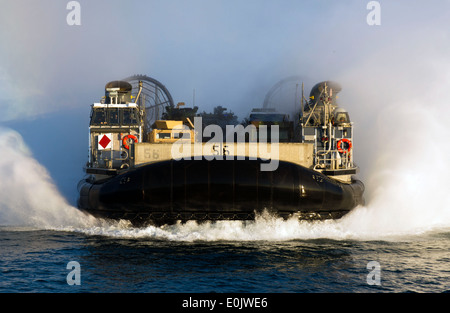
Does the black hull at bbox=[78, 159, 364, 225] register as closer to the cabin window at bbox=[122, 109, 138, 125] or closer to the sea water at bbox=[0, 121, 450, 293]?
the sea water at bbox=[0, 121, 450, 293]

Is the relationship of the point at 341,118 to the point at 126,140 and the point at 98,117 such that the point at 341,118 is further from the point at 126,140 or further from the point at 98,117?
the point at 98,117

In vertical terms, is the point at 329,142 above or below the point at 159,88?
below

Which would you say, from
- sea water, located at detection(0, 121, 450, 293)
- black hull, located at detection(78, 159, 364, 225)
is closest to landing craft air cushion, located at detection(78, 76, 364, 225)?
black hull, located at detection(78, 159, 364, 225)

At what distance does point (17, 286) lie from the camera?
11.8 metres

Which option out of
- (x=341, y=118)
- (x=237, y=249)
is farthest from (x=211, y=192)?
(x=341, y=118)

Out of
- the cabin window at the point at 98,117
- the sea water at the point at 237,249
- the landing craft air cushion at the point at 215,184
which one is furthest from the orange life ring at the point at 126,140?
the sea water at the point at 237,249

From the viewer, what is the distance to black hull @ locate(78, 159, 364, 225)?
56.9 ft

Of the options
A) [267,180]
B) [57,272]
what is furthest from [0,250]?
[267,180]

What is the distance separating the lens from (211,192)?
17.3 meters

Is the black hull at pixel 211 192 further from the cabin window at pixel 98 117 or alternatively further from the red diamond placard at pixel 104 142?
Answer: the cabin window at pixel 98 117
